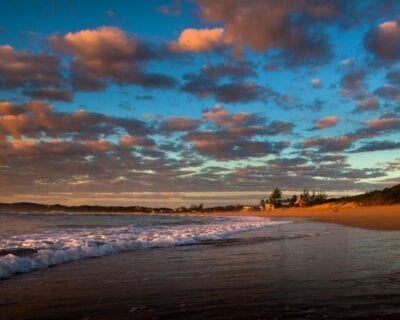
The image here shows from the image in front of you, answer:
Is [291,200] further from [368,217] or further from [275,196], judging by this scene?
[368,217]

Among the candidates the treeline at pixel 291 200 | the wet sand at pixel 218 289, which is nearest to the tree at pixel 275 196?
the treeline at pixel 291 200

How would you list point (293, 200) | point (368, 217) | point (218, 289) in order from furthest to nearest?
point (293, 200), point (368, 217), point (218, 289)

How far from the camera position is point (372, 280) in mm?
9969

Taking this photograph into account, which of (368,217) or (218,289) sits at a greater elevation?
(368,217)

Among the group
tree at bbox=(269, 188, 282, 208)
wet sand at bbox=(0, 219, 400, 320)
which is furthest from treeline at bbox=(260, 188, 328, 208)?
wet sand at bbox=(0, 219, 400, 320)

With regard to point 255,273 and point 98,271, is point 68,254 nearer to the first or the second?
point 98,271

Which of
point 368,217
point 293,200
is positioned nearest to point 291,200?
point 293,200

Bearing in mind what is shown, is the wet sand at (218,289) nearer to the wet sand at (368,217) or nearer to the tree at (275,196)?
the wet sand at (368,217)

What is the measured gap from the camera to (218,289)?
9898 mm

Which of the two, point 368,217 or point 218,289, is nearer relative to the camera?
point 218,289

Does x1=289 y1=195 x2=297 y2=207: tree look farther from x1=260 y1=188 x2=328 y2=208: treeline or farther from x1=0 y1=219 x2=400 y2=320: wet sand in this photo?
x1=0 y1=219 x2=400 y2=320: wet sand

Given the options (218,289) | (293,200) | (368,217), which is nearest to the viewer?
(218,289)

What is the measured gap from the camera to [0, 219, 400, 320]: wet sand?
7828mm

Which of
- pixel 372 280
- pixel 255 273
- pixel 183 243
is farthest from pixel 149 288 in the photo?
pixel 183 243
